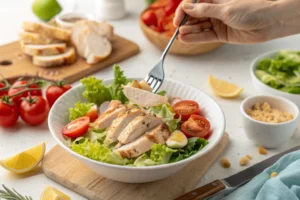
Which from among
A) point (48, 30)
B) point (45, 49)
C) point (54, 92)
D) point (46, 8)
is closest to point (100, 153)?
point (54, 92)

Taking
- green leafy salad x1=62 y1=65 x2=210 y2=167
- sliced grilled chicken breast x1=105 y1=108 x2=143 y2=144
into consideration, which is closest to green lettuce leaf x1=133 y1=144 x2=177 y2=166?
green leafy salad x1=62 y1=65 x2=210 y2=167

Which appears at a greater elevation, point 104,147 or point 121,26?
point 104,147

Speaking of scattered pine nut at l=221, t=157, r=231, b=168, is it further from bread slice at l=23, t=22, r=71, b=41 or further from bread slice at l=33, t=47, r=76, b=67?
bread slice at l=23, t=22, r=71, b=41

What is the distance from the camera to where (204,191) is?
2088 mm

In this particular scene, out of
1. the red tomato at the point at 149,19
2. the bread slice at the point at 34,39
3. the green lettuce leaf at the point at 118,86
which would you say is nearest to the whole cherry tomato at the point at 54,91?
the green lettuce leaf at the point at 118,86

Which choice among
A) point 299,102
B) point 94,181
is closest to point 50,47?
point 94,181

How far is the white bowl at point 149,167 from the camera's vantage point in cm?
206

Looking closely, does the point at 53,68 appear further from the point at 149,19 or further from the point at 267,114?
the point at 267,114

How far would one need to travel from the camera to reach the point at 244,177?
2234 mm

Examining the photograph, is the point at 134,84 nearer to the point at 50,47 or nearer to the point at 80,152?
the point at 80,152

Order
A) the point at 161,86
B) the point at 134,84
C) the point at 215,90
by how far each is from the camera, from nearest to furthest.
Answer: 1. the point at 134,84
2. the point at 161,86
3. the point at 215,90

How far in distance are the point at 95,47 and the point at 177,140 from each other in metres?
1.35

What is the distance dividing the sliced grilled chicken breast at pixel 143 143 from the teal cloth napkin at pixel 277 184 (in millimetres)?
360

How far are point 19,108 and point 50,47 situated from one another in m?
0.68
